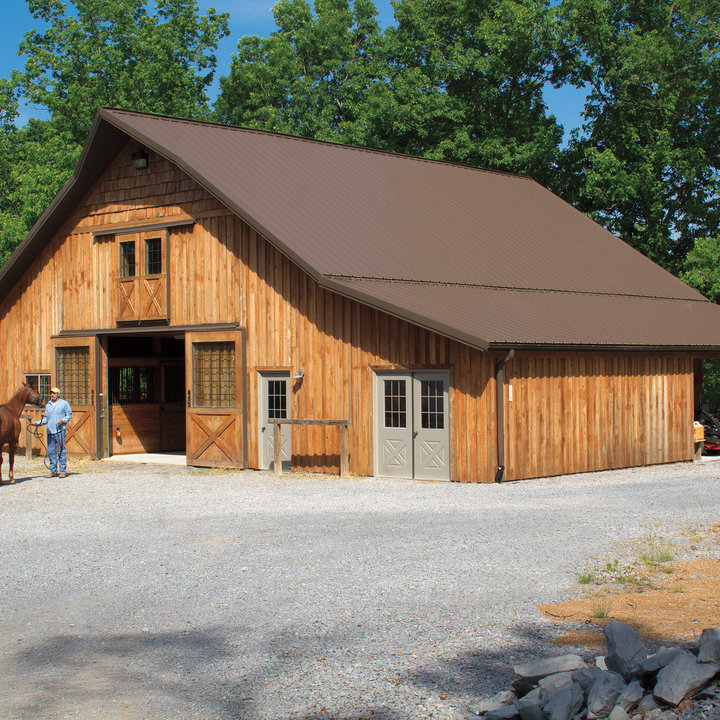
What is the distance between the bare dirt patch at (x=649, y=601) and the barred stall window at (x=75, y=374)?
17.5 m

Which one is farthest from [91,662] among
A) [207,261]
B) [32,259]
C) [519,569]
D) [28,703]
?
[32,259]

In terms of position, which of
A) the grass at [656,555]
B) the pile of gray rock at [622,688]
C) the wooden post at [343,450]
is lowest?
the grass at [656,555]

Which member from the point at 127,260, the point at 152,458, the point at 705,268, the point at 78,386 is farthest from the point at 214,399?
the point at 705,268

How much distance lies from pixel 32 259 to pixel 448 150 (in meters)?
18.9

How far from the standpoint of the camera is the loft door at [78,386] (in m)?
25.1

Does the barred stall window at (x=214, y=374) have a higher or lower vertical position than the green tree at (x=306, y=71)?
lower

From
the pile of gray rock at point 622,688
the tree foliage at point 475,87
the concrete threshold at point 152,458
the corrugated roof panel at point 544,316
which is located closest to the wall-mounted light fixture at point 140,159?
the corrugated roof panel at point 544,316

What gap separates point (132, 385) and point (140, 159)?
6.15m

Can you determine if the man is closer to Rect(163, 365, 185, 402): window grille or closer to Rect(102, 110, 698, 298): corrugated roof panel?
Rect(102, 110, 698, 298): corrugated roof panel

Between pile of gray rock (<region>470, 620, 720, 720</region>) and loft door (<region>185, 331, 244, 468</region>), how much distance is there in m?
16.2

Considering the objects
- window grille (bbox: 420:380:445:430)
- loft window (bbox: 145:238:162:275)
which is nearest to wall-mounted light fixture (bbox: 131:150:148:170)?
loft window (bbox: 145:238:162:275)

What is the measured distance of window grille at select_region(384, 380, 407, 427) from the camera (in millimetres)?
19766

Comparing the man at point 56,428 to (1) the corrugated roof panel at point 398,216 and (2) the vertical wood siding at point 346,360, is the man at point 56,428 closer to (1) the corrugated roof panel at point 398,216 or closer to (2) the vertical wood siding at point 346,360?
(2) the vertical wood siding at point 346,360

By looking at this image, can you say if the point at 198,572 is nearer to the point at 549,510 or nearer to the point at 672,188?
the point at 549,510
